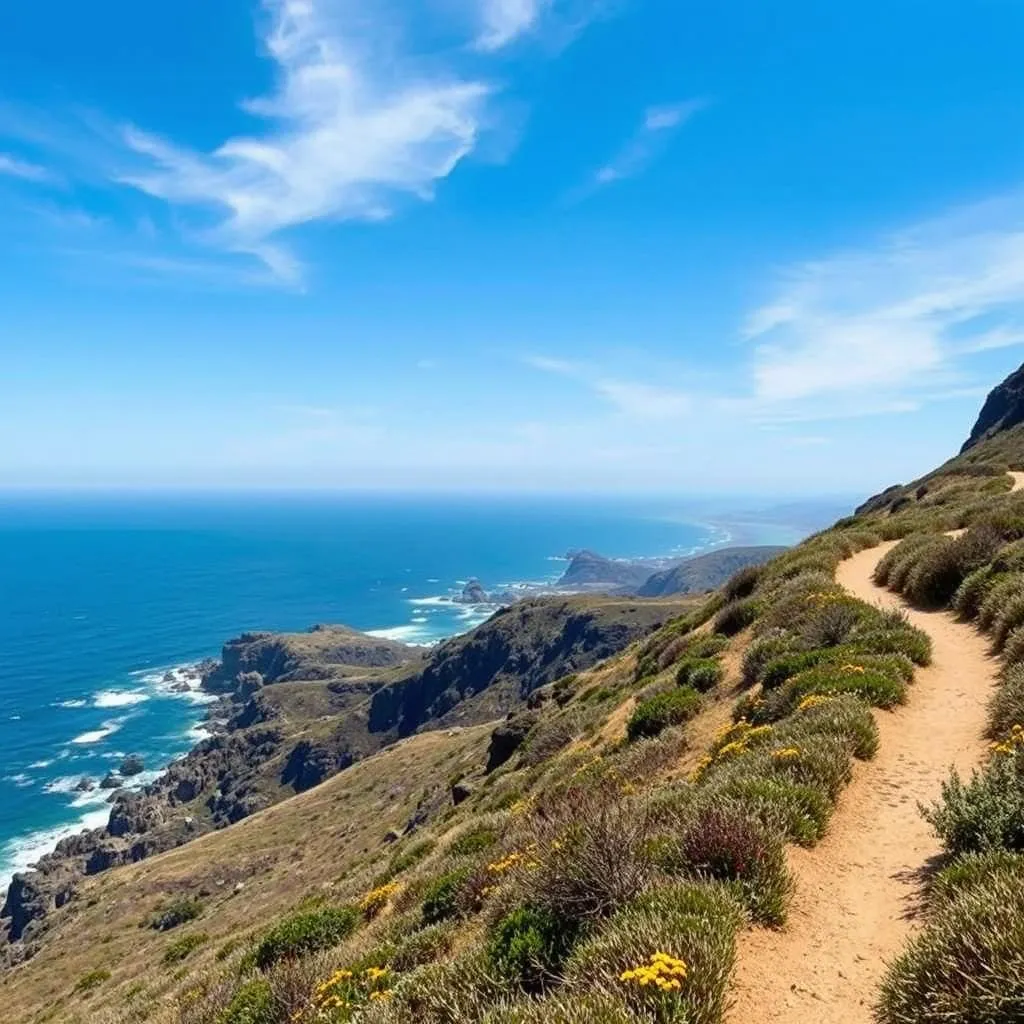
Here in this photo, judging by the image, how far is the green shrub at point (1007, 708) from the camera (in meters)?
9.17

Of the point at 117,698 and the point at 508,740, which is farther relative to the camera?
the point at 117,698

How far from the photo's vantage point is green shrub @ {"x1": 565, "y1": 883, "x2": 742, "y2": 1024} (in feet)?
15.7

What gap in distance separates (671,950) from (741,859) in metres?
1.76

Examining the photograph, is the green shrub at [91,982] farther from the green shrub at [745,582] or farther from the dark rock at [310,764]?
the dark rock at [310,764]

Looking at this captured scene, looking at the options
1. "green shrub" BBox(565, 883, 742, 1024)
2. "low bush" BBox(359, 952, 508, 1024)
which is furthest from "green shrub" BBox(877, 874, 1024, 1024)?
"low bush" BBox(359, 952, 508, 1024)

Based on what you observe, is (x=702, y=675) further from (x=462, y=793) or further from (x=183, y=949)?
(x=183, y=949)

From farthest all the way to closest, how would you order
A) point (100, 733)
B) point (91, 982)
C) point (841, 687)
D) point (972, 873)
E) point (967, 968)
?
point (100, 733), point (91, 982), point (841, 687), point (972, 873), point (967, 968)

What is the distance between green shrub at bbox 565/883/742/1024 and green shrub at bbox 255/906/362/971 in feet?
30.1

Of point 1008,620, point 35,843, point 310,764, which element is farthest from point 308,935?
point 310,764

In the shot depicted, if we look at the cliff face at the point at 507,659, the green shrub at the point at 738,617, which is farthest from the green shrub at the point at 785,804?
the cliff face at the point at 507,659

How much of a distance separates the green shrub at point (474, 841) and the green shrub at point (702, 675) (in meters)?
6.22

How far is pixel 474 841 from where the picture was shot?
14.6m

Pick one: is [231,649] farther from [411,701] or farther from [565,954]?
[565,954]

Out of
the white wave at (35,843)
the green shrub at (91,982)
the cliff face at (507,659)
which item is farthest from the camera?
the cliff face at (507,659)
